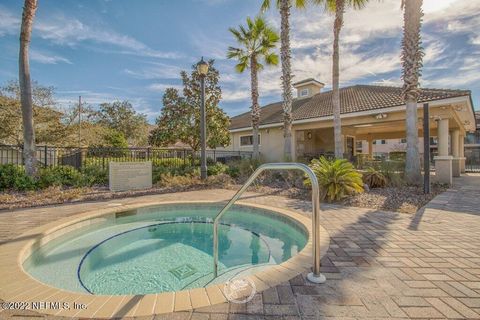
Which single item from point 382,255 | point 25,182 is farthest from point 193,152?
point 382,255

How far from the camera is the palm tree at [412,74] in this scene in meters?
8.58

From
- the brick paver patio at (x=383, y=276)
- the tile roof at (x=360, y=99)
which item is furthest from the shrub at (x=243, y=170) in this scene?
the brick paver patio at (x=383, y=276)

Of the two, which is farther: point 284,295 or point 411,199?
point 411,199

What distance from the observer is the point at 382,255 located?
3.02 m

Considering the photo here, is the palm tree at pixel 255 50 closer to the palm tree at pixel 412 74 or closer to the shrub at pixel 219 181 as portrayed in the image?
the shrub at pixel 219 181

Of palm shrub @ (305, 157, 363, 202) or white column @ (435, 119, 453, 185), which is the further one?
white column @ (435, 119, 453, 185)

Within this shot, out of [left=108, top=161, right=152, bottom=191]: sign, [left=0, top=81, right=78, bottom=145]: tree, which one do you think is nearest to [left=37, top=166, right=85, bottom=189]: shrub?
[left=108, top=161, right=152, bottom=191]: sign

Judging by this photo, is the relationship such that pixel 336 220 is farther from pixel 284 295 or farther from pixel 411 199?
pixel 411 199

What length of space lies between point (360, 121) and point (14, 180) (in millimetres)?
15475

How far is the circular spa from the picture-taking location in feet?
10.6

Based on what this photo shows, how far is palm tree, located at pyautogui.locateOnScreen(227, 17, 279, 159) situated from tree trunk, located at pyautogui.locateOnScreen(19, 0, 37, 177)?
32.1 ft

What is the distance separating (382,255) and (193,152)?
39.4 feet

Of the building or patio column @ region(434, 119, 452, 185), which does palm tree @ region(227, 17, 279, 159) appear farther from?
patio column @ region(434, 119, 452, 185)

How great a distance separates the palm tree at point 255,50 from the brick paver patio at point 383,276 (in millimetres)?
10249
